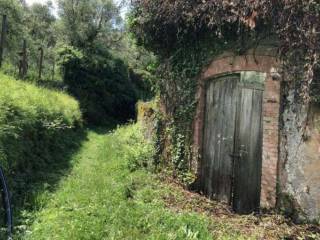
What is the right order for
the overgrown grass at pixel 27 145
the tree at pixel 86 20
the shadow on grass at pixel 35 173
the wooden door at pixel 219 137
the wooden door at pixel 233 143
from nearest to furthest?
the shadow on grass at pixel 35 173 < the overgrown grass at pixel 27 145 < the wooden door at pixel 233 143 < the wooden door at pixel 219 137 < the tree at pixel 86 20

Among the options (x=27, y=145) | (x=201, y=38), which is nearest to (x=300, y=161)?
(x=201, y=38)

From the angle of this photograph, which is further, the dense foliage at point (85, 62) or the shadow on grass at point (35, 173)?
the dense foliage at point (85, 62)

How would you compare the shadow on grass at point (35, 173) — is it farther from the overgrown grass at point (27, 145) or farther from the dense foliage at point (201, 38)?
the dense foliage at point (201, 38)

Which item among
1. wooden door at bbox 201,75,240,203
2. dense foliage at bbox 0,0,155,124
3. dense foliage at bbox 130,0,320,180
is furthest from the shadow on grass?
dense foliage at bbox 0,0,155,124

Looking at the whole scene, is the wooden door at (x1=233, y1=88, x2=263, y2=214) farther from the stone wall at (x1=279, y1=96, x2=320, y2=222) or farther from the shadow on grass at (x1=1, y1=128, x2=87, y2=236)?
the shadow on grass at (x1=1, y1=128, x2=87, y2=236)

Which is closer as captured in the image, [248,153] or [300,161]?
[300,161]

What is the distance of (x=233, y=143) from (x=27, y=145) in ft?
15.4

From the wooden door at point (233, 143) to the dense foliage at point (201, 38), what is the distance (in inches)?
21.5

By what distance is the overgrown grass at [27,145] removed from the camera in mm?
7840

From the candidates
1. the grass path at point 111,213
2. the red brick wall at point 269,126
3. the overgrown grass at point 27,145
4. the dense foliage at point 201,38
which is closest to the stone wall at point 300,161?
the red brick wall at point 269,126

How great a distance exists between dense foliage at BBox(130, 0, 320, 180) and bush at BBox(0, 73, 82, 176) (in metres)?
3.24

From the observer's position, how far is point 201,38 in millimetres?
9125

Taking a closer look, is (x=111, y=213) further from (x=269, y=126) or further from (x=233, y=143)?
(x=269, y=126)

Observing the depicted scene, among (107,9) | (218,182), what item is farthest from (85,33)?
(218,182)
